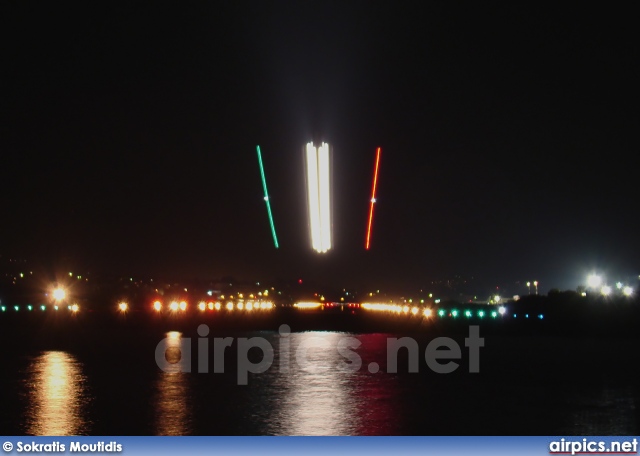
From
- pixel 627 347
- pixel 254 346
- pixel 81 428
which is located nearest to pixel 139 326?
pixel 254 346

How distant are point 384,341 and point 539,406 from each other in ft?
45.2

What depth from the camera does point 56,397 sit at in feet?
40.4

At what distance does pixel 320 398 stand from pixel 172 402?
2153 millimetres

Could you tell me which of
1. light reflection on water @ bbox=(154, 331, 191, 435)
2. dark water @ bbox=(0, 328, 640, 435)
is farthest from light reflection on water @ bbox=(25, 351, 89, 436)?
light reflection on water @ bbox=(154, 331, 191, 435)

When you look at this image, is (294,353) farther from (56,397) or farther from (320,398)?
(56,397)

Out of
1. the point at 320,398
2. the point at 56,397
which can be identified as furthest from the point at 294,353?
the point at 56,397

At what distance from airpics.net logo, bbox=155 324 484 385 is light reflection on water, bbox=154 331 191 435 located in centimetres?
77

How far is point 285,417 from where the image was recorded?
10.4 metres

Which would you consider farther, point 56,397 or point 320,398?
point 56,397

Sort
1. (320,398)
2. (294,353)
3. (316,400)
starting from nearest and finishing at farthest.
Answer: (316,400) → (320,398) → (294,353)

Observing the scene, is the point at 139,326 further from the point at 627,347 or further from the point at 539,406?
the point at 539,406

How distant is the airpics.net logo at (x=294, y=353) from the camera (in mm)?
16672

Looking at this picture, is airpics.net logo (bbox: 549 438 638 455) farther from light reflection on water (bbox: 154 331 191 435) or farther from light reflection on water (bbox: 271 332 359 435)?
light reflection on water (bbox: 154 331 191 435)

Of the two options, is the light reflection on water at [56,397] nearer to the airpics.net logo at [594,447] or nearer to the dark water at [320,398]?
the dark water at [320,398]
